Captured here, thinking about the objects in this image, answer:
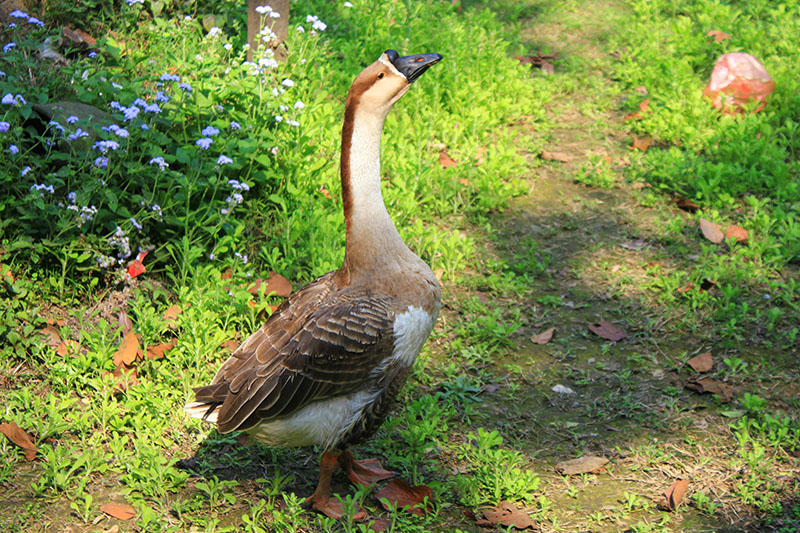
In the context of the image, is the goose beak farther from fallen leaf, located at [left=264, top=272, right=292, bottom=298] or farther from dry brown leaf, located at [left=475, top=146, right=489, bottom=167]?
dry brown leaf, located at [left=475, top=146, right=489, bottom=167]


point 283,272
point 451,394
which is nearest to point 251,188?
point 283,272

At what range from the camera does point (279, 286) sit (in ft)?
13.9

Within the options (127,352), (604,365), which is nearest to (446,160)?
(604,365)

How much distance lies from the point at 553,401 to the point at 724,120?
3233mm

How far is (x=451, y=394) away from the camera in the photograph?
3.93m

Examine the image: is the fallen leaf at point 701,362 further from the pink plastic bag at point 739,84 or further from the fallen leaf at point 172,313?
the pink plastic bag at point 739,84

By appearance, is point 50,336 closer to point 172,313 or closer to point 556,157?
point 172,313

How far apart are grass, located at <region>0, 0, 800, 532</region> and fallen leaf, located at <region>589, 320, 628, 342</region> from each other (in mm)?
60

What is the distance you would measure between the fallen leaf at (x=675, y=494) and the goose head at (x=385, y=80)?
6.58 feet

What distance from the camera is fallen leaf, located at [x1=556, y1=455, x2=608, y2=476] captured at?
3.44 meters

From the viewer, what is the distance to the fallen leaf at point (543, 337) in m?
4.32

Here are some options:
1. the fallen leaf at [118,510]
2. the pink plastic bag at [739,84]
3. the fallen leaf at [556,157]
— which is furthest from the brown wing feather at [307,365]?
the pink plastic bag at [739,84]

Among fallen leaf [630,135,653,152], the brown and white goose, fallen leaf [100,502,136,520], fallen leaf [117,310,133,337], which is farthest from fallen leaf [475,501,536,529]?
fallen leaf [630,135,653,152]

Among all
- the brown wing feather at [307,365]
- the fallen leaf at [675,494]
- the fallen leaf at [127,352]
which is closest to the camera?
the brown wing feather at [307,365]
